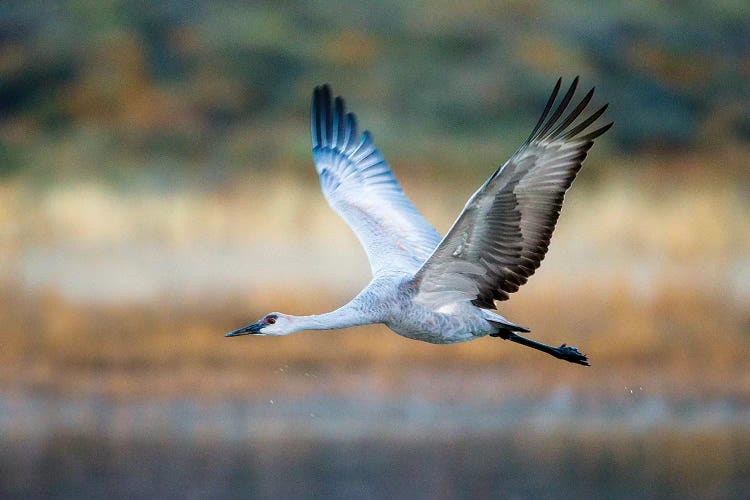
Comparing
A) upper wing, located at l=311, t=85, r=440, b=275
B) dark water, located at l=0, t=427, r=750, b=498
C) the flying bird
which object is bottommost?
dark water, located at l=0, t=427, r=750, b=498

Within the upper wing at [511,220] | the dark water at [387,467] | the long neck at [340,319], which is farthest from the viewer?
the dark water at [387,467]

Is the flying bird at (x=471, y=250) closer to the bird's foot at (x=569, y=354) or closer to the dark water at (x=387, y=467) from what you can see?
the bird's foot at (x=569, y=354)

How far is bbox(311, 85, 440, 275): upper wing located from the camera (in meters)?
11.5

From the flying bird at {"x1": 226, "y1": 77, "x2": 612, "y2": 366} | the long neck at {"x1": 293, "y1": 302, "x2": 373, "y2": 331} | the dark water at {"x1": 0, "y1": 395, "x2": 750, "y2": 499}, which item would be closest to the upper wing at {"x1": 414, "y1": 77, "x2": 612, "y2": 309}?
the flying bird at {"x1": 226, "y1": 77, "x2": 612, "y2": 366}

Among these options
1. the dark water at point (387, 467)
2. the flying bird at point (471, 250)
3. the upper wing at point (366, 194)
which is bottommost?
the dark water at point (387, 467)

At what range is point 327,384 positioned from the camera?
21.4 meters

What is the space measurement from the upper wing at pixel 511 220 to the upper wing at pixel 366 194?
87cm

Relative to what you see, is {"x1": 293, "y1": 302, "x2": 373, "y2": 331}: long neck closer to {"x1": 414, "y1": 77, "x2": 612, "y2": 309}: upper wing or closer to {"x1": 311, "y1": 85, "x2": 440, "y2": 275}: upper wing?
{"x1": 414, "y1": 77, "x2": 612, "y2": 309}: upper wing

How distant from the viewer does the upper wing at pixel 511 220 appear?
9539 mm

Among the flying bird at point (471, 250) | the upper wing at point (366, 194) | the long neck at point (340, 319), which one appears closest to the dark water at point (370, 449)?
the upper wing at point (366, 194)

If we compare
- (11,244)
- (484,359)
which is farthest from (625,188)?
(11,244)

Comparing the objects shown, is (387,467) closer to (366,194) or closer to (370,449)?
(370,449)

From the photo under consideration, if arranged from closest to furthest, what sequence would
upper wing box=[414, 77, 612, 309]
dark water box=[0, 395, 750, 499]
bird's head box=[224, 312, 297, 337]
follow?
upper wing box=[414, 77, 612, 309]
bird's head box=[224, 312, 297, 337]
dark water box=[0, 395, 750, 499]

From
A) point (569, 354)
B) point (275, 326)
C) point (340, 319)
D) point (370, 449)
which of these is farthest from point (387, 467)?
point (340, 319)
